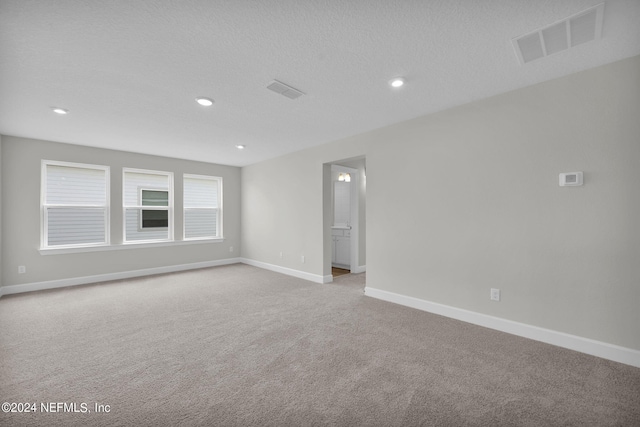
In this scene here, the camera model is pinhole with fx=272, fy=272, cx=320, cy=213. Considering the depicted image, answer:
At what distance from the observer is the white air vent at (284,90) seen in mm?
2611

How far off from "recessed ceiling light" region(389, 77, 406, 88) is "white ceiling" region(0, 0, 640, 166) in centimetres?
5

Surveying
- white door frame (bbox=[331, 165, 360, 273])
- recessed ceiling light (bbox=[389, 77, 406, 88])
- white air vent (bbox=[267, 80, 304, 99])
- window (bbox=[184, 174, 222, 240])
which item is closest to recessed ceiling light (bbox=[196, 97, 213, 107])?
white air vent (bbox=[267, 80, 304, 99])

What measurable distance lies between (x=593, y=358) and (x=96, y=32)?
4.58 metres

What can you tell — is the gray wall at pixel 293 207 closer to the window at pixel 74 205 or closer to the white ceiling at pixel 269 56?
the white ceiling at pixel 269 56

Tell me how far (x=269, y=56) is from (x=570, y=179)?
2835mm

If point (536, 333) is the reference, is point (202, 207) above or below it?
above

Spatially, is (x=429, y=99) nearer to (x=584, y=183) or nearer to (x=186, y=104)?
(x=584, y=183)

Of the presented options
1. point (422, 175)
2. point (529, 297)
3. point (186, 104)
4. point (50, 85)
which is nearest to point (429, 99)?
point (422, 175)

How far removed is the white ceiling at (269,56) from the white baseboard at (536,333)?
2.38m

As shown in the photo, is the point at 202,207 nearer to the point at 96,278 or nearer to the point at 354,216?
the point at 96,278

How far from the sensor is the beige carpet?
1.68m

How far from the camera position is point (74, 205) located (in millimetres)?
4793

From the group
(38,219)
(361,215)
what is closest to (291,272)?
(361,215)

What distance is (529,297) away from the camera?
2.69 metres
